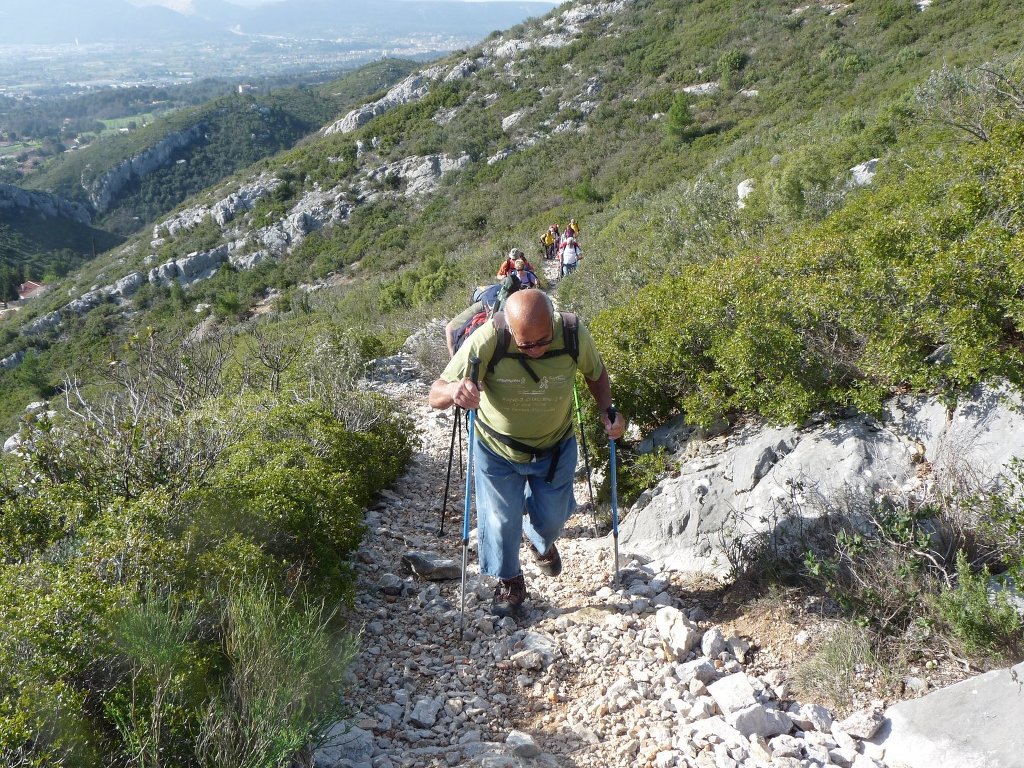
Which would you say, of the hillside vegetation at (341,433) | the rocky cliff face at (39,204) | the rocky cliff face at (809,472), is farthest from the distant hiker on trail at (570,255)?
the rocky cliff face at (39,204)

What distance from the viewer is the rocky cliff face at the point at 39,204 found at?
81.5 meters

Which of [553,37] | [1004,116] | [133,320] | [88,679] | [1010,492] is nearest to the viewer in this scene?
[88,679]

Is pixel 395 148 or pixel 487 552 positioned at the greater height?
pixel 395 148

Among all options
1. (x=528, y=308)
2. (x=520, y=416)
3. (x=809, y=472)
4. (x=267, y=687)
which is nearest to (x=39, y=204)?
(x=520, y=416)

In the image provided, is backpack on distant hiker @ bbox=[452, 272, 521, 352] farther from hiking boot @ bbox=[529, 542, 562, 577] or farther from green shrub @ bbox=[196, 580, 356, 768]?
green shrub @ bbox=[196, 580, 356, 768]

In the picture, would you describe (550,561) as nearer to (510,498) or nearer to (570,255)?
(510,498)

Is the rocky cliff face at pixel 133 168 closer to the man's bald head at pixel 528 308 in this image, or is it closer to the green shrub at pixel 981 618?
the man's bald head at pixel 528 308

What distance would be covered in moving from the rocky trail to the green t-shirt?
1023mm

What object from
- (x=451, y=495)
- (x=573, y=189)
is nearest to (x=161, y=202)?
(x=573, y=189)

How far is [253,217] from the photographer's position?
165 feet

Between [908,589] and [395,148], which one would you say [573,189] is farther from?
[908,589]

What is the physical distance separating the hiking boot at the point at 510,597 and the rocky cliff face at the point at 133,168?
113 meters

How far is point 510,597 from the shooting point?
11.8 ft

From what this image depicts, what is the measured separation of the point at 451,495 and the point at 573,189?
27506mm
